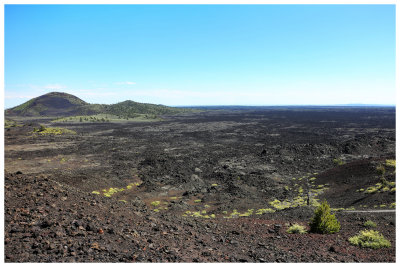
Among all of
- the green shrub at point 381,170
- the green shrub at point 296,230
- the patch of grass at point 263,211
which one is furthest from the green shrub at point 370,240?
the green shrub at point 381,170

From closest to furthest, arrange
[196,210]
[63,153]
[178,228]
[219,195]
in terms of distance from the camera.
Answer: [178,228] → [196,210] → [219,195] → [63,153]

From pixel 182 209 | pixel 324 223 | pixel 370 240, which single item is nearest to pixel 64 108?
Answer: pixel 182 209

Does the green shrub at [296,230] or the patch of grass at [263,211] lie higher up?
the green shrub at [296,230]

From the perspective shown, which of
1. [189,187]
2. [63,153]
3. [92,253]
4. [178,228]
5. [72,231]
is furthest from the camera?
[63,153]

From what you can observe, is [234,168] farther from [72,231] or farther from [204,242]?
[72,231]

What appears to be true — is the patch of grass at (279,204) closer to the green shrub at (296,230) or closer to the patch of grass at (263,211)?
the patch of grass at (263,211)

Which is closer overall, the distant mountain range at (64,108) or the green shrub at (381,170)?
the green shrub at (381,170)

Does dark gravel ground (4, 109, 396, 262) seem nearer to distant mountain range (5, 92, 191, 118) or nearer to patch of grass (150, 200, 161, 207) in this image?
patch of grass (150, 200, 161, 207)

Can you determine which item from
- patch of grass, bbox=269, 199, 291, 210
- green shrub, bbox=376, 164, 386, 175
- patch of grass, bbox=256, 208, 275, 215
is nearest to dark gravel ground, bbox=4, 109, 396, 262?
green shrub, bbox=376, 164, 386, 175

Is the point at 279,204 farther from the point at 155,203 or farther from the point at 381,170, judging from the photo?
the point at 381,170

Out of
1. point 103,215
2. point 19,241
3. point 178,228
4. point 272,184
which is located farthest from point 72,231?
point 272,184
